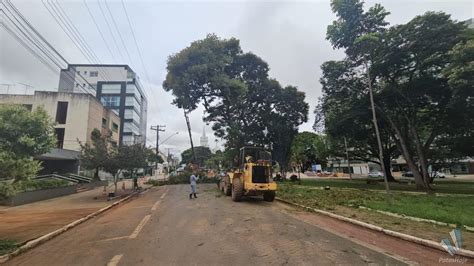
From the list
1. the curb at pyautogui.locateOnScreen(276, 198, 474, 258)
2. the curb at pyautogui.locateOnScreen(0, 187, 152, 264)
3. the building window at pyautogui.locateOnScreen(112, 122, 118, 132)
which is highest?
the building window at pyautogui.locateOnScreen(112, 122, 118, 132)

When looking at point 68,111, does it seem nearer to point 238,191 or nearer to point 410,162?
point 238,191

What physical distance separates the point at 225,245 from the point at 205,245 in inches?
19.7

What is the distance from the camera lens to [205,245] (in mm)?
6930

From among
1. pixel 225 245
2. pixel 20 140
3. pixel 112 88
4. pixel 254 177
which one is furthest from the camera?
pixel 112 88

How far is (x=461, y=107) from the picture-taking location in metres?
19.4

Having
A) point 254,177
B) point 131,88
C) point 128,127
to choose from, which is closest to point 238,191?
point 254,177

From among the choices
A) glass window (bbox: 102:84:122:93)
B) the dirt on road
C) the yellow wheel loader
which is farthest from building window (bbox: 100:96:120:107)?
the dirt on road

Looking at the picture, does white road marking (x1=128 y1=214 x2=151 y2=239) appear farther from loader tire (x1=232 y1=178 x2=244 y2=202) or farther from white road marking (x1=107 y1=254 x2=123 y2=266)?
loader tire (x1=232 y1=178 x2=244 y2=202)

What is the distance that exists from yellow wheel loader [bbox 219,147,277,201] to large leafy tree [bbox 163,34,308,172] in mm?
15532

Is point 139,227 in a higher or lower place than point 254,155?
lower

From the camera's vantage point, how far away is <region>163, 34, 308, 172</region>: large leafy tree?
33812mm

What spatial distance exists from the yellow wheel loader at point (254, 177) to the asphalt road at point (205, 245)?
492cm

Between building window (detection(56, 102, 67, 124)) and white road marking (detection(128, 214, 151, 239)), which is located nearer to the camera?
white road marking (detection(128, 214, 151, 239))

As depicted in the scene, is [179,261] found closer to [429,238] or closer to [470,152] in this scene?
[429,238]
